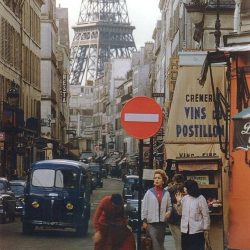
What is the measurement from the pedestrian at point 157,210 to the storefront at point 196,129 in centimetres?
411

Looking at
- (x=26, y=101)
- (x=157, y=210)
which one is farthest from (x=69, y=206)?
(x=26, y=101)

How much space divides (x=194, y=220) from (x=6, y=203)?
18.1 metres

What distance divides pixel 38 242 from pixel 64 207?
3.03 meters

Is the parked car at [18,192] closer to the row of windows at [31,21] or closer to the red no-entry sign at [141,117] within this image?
the red no-entry sign at [141,117]

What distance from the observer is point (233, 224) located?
1619 centimetres

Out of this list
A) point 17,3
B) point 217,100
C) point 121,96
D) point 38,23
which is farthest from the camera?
point 121,96

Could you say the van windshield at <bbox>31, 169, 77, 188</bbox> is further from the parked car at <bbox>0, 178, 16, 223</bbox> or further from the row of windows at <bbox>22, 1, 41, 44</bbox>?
the row of windows at <bbox>22, 1, 41, 44</bbox>

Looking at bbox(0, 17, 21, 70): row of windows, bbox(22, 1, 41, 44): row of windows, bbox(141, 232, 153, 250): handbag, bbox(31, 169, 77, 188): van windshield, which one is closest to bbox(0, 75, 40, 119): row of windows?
bbox(0, 17, 21, 70): row of windows

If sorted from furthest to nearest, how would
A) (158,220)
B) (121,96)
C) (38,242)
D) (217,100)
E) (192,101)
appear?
1. (121,96)
2. (38,242)
3. (192,101)
4. (217,100)
5. (158,220)

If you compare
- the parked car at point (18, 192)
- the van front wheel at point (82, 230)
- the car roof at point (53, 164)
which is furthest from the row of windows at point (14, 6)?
the van front wheel at point (82, 230)

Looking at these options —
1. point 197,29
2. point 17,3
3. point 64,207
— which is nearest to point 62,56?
point 17,3

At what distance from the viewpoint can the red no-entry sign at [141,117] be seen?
14.5 m

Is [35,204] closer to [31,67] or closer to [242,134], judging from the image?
[242,134]

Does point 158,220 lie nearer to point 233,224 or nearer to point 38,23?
point 233,224
